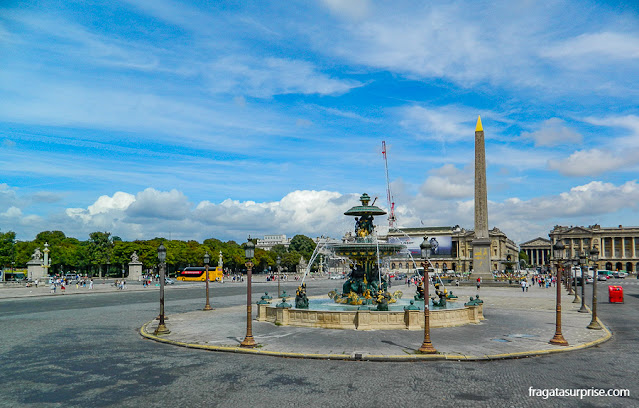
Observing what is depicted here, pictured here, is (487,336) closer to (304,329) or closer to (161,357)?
(304,329)

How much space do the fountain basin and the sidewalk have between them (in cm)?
51

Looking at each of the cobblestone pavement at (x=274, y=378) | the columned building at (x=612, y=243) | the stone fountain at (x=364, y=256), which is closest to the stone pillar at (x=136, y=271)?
the stone fountain at (x=364, y=256)

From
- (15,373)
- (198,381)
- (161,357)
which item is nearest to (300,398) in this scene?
(198,381)

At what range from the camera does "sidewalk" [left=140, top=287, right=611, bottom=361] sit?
14.1 metres

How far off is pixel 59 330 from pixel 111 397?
41.0ft

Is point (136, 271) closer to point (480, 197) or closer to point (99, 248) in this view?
point (99, 248)

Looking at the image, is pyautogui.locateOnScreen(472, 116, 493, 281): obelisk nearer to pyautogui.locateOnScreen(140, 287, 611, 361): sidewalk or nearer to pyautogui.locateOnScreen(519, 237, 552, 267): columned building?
pyautogui.locateOnScreen(140, 287, 611, 361): sidewalk

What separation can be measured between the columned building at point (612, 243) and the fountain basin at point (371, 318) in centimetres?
14241

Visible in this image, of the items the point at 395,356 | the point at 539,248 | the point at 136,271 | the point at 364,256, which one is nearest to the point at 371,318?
the point at 395,356

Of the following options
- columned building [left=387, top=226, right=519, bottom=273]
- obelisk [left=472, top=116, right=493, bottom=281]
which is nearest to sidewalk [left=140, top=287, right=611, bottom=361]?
obelisk [left=472, top=116, right=493, bottom=281]

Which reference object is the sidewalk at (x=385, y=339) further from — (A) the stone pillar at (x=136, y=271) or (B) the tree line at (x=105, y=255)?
(B) the tree line at (x=105, y=255)

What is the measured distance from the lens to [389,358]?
13.4m

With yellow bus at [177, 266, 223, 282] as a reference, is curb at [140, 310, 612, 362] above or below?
above

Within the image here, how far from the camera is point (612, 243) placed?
151250 millimetres
